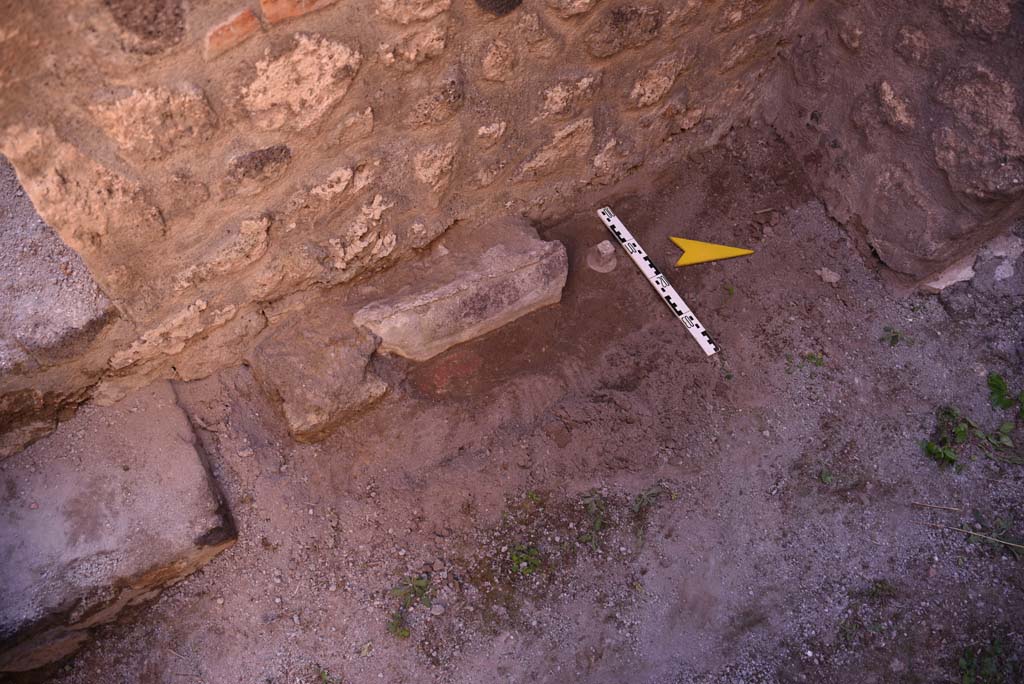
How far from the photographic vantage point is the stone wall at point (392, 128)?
1.89m

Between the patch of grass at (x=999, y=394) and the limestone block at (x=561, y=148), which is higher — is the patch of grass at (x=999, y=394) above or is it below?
below

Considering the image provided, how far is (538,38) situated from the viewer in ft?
8.05

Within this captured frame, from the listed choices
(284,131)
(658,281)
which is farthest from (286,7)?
(658,281)

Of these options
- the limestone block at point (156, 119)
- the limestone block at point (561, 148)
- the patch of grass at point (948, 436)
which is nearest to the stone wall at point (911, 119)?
the patch of grass at point (948, 436)

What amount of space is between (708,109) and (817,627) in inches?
75.4

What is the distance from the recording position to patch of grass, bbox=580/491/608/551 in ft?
8.27

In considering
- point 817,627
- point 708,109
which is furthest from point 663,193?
point 817,627

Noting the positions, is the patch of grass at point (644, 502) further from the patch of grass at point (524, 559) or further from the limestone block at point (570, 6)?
the limestone block at point (570, 6)

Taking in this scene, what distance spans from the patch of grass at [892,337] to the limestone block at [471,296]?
1.16 meters

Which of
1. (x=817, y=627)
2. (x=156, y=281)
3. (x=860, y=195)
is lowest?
(x=817, y=627)

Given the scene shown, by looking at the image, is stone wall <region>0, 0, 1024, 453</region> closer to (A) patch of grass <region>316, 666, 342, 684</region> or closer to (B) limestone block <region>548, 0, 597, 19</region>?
(B) limestone block <region>548, 0, 597, 19</region>

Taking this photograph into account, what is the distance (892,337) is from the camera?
2893 mm

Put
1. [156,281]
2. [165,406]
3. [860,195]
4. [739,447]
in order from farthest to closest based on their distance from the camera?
[860,195], [739,447], [165,406], [156,281]

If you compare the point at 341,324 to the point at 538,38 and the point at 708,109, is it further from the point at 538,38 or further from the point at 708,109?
the point at 708,109
